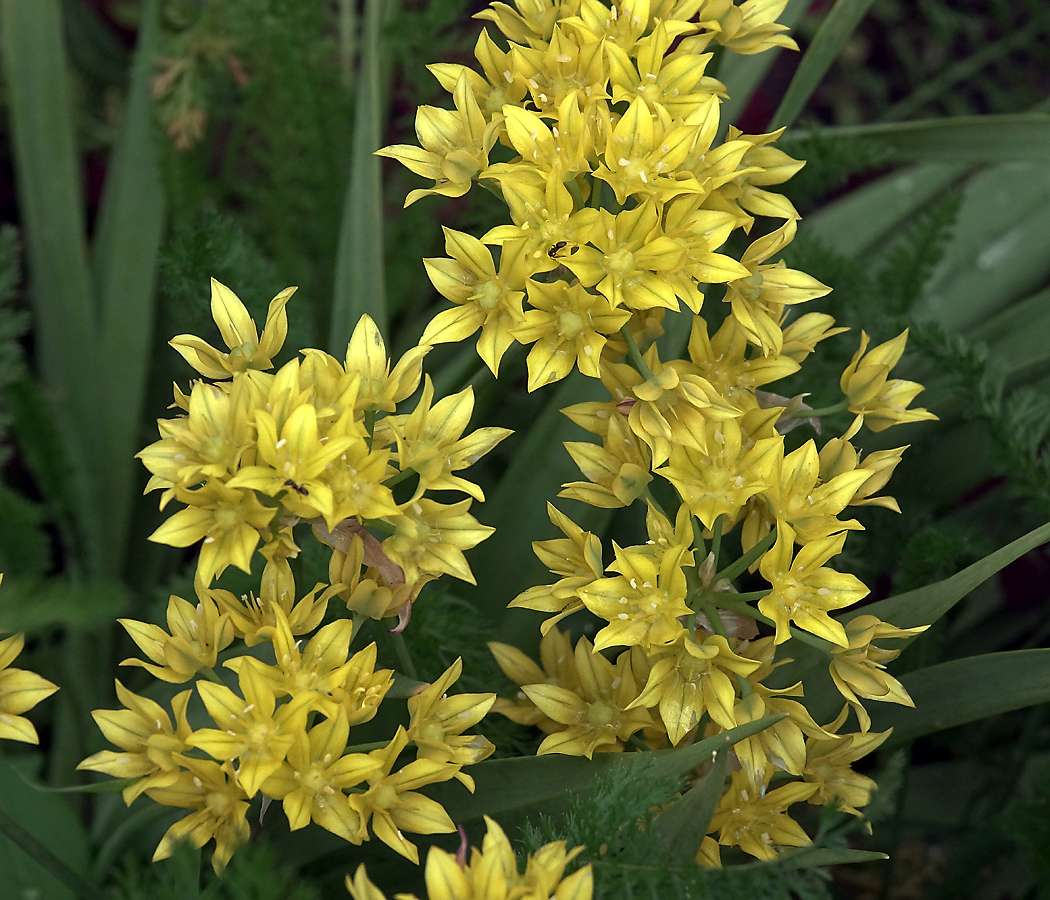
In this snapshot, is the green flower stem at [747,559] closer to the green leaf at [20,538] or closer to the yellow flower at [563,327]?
the yellow flower at [563,327]

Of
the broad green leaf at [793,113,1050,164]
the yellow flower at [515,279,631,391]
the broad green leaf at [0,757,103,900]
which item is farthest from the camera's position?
the broad green leaf at [793,113,1050,164]

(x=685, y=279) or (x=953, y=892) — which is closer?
(x=685, y=279)

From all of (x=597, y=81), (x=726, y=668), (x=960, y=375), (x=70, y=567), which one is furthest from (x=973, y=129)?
(x=70, y=567)

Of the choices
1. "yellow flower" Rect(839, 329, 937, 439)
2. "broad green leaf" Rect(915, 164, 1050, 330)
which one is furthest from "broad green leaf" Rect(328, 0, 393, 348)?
"broad green leaf" Rect(915, 164, 1050, 330)

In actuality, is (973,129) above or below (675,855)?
above

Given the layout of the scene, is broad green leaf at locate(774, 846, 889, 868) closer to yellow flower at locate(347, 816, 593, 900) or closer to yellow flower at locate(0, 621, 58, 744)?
yellow flower at locate(347, 816, 593, 900)

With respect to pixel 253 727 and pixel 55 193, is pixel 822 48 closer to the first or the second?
pixel 253 727

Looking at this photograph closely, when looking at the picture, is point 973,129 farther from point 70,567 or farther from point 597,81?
point 70,567
